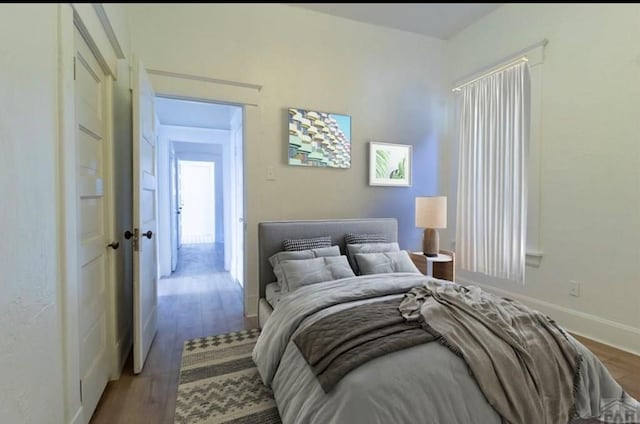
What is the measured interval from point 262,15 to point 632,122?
3106 mm

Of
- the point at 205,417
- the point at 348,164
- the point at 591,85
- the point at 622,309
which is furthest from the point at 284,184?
the point at 622,309

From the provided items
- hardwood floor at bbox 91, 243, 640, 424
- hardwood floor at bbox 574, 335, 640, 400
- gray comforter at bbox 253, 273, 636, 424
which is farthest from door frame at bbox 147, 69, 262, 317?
hardwood floor at bbox 574, 335, 640, 400

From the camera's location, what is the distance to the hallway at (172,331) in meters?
1.66

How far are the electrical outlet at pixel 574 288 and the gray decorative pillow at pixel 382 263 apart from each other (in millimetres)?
1286

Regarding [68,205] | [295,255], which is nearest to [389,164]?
[295,255]

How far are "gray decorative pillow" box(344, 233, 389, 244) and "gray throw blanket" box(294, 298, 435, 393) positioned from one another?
4.42 ft

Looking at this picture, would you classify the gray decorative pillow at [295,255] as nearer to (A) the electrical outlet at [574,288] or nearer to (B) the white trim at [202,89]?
(B) the white trim at [202,89]

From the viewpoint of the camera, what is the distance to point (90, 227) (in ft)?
5.46

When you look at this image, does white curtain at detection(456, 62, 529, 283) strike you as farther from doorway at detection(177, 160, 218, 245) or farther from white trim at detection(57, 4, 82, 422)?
doorway at detection(177, 160, 218, 245)

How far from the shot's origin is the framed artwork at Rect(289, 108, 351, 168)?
3.07 meters

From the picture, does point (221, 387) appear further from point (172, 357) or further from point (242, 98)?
point (242, 98)

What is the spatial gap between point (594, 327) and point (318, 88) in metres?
3.15

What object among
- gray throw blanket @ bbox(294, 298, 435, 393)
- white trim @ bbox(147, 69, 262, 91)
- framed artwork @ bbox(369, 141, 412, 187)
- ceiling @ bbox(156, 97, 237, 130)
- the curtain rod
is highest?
the curtain rod

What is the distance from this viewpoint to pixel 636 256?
221cm
